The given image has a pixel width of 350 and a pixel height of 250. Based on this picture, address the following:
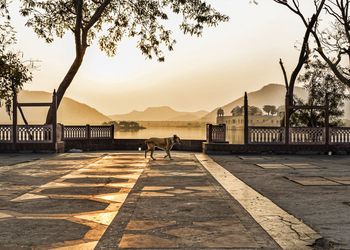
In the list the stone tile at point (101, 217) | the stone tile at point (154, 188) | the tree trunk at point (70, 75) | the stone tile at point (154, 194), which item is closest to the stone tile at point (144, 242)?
the stone tile at point (101, 217)

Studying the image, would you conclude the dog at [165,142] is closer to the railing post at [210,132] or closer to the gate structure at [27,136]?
the railing post at [210,132]

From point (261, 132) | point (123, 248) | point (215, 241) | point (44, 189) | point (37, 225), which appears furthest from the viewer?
point (261, 132)

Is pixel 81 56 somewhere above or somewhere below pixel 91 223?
above

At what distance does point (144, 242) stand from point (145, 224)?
0.97 m

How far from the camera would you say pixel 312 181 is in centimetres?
1157

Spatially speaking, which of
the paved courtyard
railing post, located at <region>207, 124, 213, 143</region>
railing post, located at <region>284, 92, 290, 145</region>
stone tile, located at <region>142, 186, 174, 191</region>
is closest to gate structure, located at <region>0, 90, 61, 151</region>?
railing post, located at <region>207, 124, 213, 143</region>

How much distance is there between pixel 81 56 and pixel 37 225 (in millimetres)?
23780

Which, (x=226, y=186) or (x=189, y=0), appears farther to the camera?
(x=189, y=0)

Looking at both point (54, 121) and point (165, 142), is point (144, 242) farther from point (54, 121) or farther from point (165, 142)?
point (54, 121)

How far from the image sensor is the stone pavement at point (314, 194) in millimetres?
5910

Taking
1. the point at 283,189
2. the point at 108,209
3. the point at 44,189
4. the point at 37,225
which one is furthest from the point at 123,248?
the point at 283,189

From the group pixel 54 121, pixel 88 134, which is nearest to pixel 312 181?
pixel 54 121

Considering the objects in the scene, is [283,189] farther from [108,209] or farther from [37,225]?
[37,225]

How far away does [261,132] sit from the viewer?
23.9 meters
